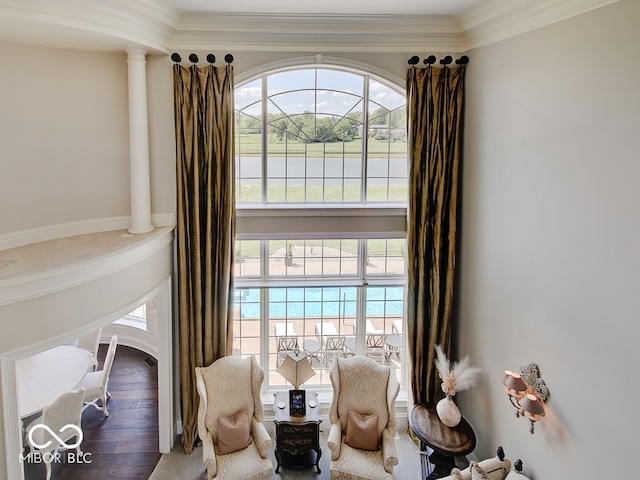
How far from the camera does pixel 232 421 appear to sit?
466cm

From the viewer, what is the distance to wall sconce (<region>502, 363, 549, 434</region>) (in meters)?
3.45

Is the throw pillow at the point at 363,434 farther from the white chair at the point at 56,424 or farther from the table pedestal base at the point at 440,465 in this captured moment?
the white chair at the point at 56,424

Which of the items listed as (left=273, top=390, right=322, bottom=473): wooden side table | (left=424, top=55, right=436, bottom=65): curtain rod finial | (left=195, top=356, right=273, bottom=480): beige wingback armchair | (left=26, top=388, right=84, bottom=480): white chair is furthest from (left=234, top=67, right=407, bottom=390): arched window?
(left=26, top=388, right=84, bottom=480): white chair

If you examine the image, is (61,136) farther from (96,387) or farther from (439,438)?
(439,438)

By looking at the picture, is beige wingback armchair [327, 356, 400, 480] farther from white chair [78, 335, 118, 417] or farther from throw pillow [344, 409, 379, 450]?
white chair [78, 335, 118, 417]

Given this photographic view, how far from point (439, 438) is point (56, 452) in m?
4.08

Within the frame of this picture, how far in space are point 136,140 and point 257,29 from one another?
1.66m

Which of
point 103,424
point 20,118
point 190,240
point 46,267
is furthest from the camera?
point 103,424

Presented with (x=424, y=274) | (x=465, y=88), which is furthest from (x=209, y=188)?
(x=465, y=88)

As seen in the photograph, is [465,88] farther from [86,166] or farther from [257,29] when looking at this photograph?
[86,166]

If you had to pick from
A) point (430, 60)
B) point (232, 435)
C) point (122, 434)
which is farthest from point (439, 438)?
point (430, 60)

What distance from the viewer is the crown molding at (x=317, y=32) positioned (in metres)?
4.51

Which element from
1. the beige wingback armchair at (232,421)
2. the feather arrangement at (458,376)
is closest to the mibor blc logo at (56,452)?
the beige wingback armchair at (232,421)

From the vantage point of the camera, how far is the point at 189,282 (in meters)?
4.93
